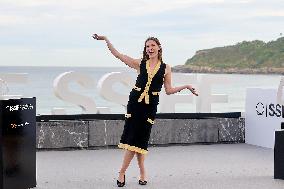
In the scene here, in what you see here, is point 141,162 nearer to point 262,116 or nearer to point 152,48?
point 152,48

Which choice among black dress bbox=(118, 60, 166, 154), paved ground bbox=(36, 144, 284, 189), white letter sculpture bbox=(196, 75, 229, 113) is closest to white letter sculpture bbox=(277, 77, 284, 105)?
paved ground bbox=(36, 144, 284, 189)

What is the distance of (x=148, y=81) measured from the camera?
790cm

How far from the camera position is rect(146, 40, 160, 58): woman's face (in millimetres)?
7852

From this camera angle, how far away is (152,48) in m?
7.86

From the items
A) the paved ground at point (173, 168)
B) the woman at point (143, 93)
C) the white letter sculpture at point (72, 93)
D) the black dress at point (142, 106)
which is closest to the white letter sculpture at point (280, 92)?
the paved ground at point (173, 168)

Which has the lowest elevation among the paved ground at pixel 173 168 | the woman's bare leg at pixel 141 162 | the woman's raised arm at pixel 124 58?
the paved ground at pixel 173 168

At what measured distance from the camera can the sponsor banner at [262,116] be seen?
38.8 feet

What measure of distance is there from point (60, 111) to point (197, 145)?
8.15 feet

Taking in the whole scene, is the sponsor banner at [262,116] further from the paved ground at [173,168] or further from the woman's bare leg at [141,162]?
the woman's bare leg at [141,162]

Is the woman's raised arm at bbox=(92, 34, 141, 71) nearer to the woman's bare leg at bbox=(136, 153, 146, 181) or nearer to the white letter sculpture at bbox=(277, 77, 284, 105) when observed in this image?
the woman's bare leg at bbox=(136, 153, 146, 181)

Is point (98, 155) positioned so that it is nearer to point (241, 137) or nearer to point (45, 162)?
point (45, 162)

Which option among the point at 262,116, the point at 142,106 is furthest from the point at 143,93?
the point at 262,116

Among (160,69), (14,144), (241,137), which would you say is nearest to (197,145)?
(241,137)

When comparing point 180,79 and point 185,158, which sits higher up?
point 180,79
